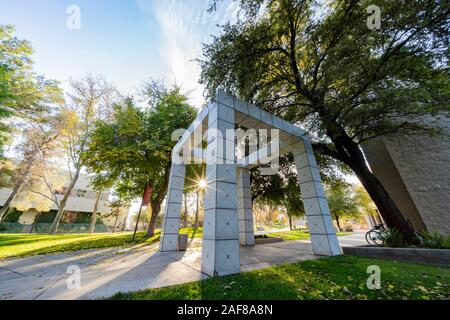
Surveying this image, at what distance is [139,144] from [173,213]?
590cm

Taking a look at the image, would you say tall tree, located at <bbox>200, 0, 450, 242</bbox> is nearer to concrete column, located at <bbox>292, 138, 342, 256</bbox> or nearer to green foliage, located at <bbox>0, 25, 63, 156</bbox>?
concrete column, located at <bbox>292, 138, 342, 256</bbox>

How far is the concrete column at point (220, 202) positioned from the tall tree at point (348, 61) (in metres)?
2.40

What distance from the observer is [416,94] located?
568 cm

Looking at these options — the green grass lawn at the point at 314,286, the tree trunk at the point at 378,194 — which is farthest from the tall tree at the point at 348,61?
the green grass lawn at the point at 314,286

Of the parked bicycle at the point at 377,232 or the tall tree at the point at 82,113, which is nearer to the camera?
the parked bicycle at the point at 377,232

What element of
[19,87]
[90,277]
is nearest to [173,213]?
[90,277]

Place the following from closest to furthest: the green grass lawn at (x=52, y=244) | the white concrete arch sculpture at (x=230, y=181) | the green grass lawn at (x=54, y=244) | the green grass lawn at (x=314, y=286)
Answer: the green grass lawn at (x=314, y=286) < the white concrete arch sculpture at (x=230, y=181) < the green grass lawn at (x=52, y=244) < the green grass lawn at (x=54, y=244)

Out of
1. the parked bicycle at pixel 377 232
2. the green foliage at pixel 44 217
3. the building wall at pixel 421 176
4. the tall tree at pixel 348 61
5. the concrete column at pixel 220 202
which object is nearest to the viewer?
the concrete column at pixel 220 202

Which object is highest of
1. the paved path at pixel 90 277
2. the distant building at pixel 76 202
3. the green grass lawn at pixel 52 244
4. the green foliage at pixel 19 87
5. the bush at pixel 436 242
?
the green foliage at pixel 19 87

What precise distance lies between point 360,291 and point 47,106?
82.2 feet

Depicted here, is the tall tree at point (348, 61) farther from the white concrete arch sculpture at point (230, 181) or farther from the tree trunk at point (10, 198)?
the tree trunk at point (10, 198)

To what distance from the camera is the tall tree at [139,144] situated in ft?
38.1

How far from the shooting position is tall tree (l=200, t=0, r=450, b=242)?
567 cm
